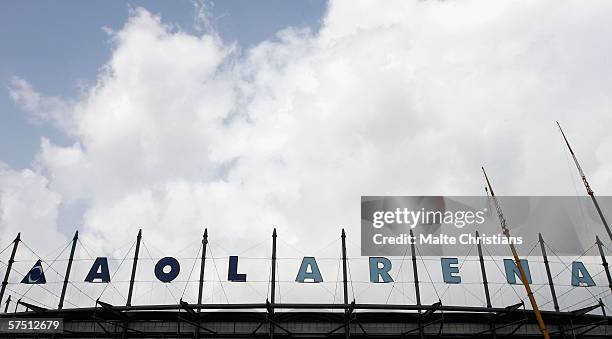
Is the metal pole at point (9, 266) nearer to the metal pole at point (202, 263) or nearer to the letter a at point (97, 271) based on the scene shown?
the letter a at point (97, 271)

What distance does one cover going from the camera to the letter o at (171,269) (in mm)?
41406

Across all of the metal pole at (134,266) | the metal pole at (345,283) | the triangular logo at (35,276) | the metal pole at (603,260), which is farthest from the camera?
the metal pole at (603,260)

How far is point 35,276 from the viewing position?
42.4m

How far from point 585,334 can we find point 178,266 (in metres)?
33.9

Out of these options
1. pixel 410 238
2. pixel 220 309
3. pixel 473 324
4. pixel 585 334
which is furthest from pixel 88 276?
pixel 585 334

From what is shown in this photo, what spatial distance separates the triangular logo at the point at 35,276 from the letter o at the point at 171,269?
1010 centimetres

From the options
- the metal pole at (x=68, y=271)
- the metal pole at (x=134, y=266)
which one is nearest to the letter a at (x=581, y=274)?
the metal pole at (x=134, y=266)

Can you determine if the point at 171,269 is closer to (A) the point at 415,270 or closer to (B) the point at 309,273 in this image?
(B) the point at 309,273

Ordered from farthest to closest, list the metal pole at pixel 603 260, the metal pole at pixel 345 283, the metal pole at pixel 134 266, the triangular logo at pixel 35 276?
the metal pole at pixel 603 260
the triangular logo at pixel 35 276
the metal pole at pixel 134 266
the metal pole at pixel 345 283

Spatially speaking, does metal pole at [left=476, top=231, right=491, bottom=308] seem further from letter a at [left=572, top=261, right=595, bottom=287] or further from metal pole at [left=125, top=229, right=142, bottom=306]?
metal pole at [left=125, top=229, right=142, bottom=306]

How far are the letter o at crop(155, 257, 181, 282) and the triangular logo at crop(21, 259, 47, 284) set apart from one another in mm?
10101

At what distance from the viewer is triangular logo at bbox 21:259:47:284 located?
42.0 m

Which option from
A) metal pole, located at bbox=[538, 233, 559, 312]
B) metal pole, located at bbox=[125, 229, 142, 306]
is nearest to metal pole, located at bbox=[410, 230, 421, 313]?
metal pole, located at bbox=[538, 233, 559, 312]

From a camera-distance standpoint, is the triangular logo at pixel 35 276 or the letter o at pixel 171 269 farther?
the triangular logo at pixel 35 276
